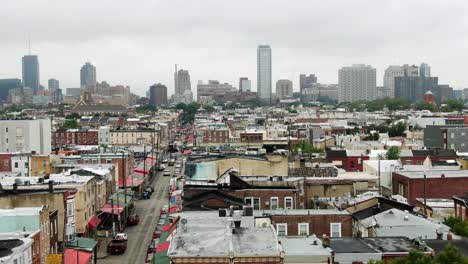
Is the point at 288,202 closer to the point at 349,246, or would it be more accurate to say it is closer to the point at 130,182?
the point at 349,246

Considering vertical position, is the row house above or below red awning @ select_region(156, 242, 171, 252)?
above

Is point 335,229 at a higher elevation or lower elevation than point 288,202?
lower

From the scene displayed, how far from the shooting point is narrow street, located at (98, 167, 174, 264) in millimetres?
48219

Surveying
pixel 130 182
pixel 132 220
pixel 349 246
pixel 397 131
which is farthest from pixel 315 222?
pixel 397 131

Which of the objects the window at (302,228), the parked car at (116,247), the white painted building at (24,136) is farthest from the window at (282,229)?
the white painted building at (24,136)

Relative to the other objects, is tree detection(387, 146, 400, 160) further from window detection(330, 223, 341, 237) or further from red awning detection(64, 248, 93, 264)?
window detection(330, 223, 341, 237)

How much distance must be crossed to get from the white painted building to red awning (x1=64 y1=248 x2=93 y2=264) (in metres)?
59.4

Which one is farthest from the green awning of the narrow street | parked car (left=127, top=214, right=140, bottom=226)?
parked car (left=127, top=214, right=140, bottom=226)

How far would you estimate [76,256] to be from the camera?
4141cm

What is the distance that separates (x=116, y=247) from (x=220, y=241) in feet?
77.3

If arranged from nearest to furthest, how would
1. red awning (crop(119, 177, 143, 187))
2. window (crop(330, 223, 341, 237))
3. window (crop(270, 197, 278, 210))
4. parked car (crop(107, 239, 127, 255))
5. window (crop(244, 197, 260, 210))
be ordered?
window (crop(330, 223, 341, 237)), window (crop(244, 197, 260, 210)), window (crop(270, 197, 278, 210)), parked car (crop(107, 239, 127, 255)), red awning (crop(119, 177, 143, 187))

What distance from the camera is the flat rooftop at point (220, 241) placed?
84.8 feet

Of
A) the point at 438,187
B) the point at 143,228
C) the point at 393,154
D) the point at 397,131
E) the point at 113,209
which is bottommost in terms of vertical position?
the point at 143,228

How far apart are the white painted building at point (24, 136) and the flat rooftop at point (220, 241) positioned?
74.7 m
